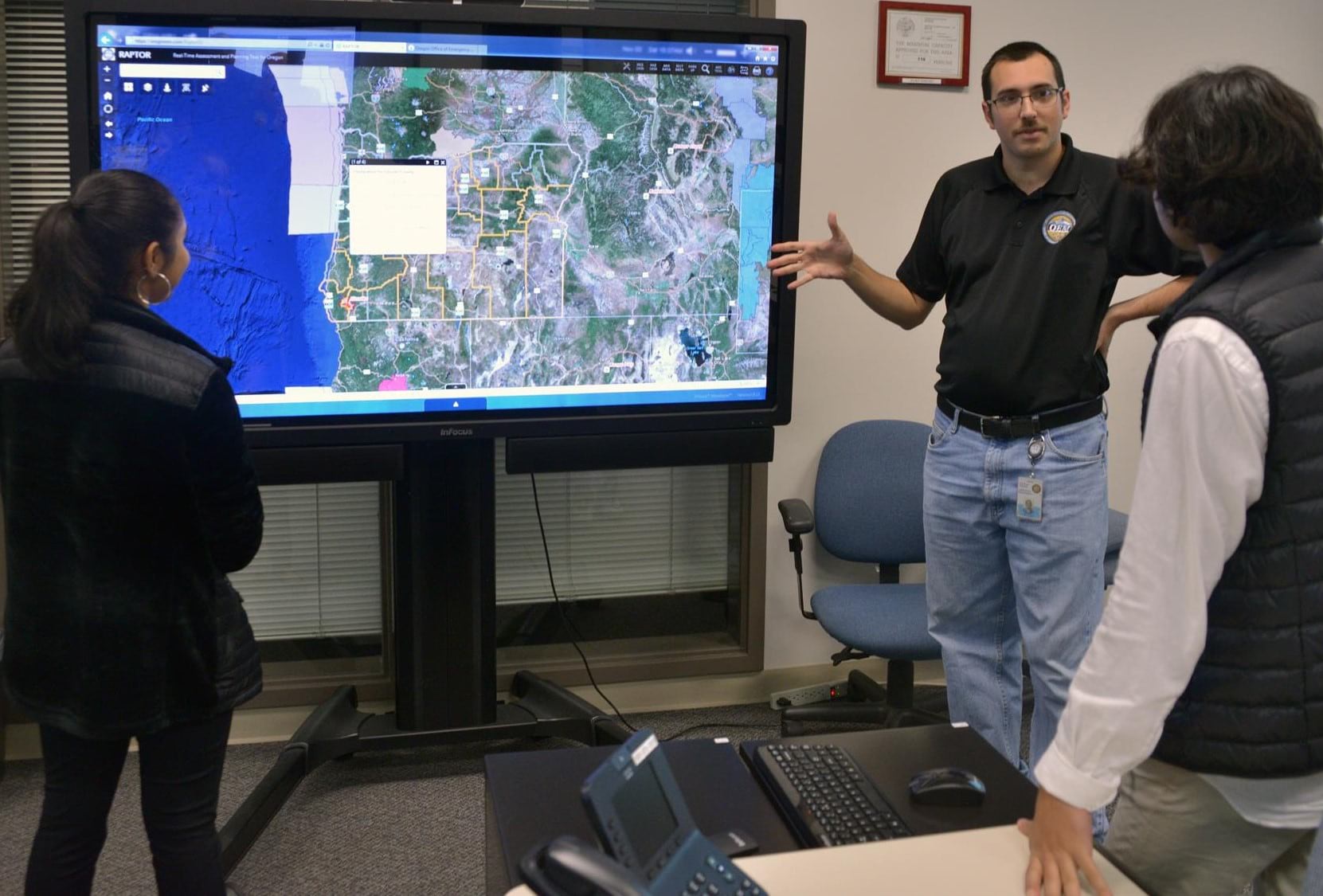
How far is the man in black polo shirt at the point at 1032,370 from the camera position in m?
2.39

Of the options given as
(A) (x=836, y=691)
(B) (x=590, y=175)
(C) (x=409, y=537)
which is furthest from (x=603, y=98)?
(A) (x=836, y=691)

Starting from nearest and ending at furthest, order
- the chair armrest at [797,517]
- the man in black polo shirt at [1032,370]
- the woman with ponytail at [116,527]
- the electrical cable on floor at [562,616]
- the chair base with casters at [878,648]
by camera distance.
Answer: the woman with ponytail at [116,527] → the man in black polo shirt at [1032,370] → the chair base with casters at [878,648] → the chair armrest at [797,517] → the electrical cable on floor at [562,616]

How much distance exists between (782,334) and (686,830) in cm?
190

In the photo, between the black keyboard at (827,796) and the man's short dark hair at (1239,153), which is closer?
the man's short dark hair at (1239,153)

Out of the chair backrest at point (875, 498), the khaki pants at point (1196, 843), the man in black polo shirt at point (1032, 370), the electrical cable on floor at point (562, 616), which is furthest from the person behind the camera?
the electrical cable on floor at point (562, 616)

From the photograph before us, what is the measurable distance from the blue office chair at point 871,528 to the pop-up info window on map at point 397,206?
4.10ft

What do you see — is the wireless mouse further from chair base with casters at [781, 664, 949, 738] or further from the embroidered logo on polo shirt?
chair base with casters at [781, 664, 949, 738]

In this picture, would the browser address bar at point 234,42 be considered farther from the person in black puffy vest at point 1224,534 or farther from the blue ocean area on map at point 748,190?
the person in black puffy vest at point 1224,534

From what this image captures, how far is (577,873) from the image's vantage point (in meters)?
1.03

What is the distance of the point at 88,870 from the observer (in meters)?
1.94

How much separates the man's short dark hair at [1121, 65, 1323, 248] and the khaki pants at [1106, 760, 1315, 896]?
620 millimetres

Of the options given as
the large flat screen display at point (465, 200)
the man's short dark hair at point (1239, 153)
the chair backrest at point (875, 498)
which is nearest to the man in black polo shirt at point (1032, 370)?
the large flat screen display at point (465, 200)

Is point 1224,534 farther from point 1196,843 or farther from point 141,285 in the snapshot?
point 141,285

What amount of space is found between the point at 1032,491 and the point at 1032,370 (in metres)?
0.25
